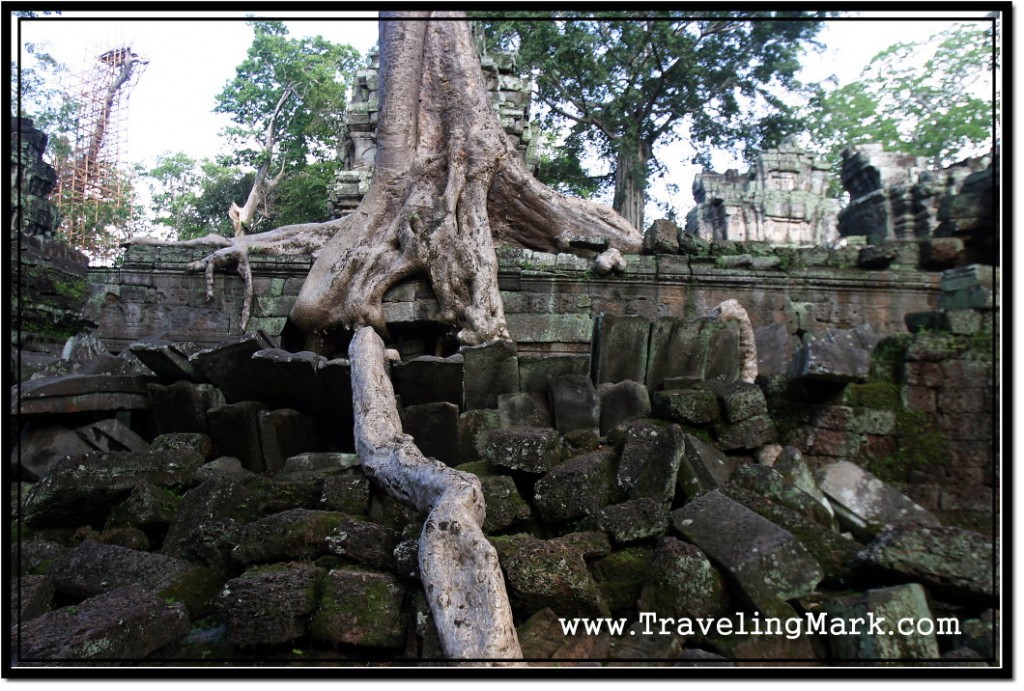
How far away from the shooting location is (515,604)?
1970 mm

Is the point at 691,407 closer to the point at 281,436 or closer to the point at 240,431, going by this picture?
the point at 281,436

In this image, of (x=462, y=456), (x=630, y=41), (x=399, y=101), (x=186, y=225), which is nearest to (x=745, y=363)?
(x=462, y=456)

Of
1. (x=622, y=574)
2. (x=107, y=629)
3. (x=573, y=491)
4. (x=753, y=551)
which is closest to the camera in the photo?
(x=107, y=629)

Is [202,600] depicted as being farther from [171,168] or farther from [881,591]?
[171,168]

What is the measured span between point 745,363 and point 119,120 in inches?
624

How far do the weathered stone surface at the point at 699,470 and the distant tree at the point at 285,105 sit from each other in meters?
20.0

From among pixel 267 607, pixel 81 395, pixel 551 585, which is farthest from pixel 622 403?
pixel 81 395

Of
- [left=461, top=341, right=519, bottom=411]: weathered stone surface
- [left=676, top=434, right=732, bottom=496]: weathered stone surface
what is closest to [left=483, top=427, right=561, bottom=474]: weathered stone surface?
[left=676, top=434, right=732, bottom=496]: weathered stone surface

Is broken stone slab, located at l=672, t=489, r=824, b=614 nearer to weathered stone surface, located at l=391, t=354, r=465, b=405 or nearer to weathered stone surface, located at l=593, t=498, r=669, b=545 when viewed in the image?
weathered stone surface, located at l=593, t=498, r=669, b=545

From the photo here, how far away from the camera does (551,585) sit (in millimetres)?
1948

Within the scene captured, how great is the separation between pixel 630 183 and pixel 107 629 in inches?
665

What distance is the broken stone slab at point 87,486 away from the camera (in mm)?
2783

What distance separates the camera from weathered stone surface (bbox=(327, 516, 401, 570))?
217 centimetres

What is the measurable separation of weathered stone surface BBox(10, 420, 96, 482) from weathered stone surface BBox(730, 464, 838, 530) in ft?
10.2
